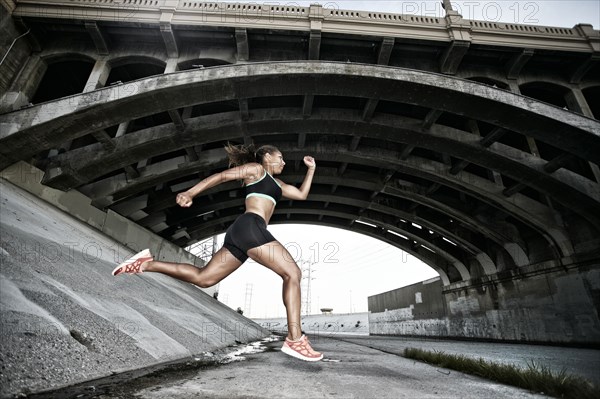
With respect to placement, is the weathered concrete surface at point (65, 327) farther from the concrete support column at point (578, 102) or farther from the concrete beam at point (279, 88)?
the concrete support column at point (578, 102)

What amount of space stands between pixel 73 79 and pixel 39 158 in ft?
11.8

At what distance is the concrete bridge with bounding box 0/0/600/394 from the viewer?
7633mm

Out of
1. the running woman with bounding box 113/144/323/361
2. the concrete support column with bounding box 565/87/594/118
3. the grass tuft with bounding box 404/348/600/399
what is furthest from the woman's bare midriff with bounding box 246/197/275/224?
the concrete support column with bounding box 565/87/594/118

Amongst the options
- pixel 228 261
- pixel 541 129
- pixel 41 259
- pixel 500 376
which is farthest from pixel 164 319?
pixel 541 129

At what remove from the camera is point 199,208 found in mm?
14648

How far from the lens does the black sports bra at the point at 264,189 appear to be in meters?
2.66

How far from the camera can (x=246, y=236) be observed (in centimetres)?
238

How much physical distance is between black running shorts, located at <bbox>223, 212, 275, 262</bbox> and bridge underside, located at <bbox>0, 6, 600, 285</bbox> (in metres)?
6.34

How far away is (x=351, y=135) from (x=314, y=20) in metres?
3.90

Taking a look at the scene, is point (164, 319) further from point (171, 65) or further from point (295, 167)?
point (295, 167)

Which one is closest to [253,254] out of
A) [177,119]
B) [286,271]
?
[286,271]

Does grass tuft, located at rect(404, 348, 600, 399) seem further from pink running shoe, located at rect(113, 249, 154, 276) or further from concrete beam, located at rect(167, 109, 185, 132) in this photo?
concrete beam, located at rect(167, 109, 185, 132)

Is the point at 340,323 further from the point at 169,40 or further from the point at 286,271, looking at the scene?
the point at 286,271

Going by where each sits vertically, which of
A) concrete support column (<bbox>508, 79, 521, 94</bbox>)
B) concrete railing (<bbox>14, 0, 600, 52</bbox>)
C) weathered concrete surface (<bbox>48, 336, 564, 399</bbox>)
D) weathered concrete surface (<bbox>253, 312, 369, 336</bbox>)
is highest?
concrete railing (<bbox>14, 0, 600, 52</bbox>)
